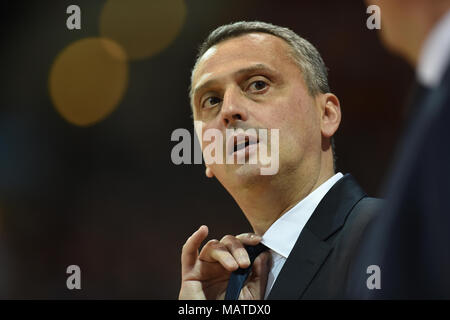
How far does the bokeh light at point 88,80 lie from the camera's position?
1.88m

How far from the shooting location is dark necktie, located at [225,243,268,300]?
4.59ft

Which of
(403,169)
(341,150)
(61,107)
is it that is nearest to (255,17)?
(341,150)

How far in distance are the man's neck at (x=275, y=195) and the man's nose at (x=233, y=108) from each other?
0.20m

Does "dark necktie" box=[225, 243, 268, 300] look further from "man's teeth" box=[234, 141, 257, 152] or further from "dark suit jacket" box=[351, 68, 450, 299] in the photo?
"dark suit jacket" box=[351, 68, 450, 299]

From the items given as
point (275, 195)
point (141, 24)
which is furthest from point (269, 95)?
point (141, 24)

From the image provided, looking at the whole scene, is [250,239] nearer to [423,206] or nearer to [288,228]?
[288,228]

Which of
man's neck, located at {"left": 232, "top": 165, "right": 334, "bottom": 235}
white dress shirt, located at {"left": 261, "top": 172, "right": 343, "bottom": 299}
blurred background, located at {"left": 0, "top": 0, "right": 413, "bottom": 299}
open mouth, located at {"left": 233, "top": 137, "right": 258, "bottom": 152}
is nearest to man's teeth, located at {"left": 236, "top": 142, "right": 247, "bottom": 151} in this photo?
open mouth, located at {"left": 233, "top": 137, "right": 258, "bottom": 152}

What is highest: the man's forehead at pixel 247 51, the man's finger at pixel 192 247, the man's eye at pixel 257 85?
the man's forehead at pixel 247 51

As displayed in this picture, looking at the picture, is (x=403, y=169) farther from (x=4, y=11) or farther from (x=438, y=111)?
(x=4, y=11)

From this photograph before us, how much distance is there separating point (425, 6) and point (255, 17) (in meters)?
0.80

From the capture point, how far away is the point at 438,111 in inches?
19.0

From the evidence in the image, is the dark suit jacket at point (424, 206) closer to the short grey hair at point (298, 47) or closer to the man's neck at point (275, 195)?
the man's neck at point (275, 195)

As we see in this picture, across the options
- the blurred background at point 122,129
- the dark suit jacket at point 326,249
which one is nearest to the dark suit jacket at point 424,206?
the dark suit jacket at point 326,249

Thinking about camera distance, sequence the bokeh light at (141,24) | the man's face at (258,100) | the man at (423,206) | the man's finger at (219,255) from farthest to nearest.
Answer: the bokeh light at (141,24)
the man's face at (258,100)
the man's finger at (219,255)
the man at (423,206)
